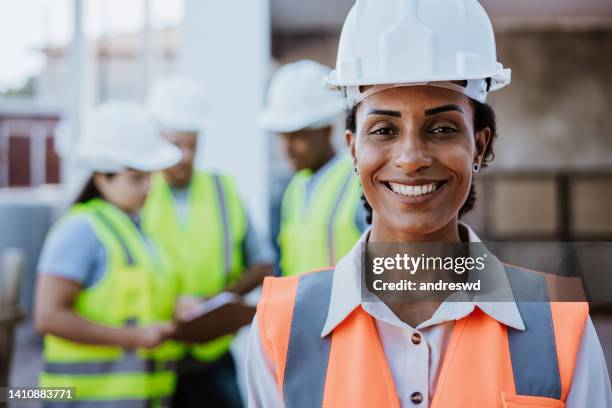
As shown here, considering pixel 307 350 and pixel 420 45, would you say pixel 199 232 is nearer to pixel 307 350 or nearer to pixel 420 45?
pixel 307 350

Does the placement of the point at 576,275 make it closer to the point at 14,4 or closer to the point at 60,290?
the point at 60,290

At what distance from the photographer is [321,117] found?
2.29 metres

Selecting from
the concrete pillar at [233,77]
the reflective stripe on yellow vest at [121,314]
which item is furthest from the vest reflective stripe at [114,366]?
the concrete pillar at [233,77]

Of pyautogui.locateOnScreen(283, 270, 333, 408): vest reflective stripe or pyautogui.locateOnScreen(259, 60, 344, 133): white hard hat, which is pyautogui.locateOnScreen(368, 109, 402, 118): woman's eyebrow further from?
pyautogui.locateOnScreen(259, 60, 344, 133): white hard hat

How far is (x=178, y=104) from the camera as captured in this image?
253cm

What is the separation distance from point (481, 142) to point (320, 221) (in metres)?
1.26

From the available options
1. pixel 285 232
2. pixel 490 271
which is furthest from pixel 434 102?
pixel 285 232

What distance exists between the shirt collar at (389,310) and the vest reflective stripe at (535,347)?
0.04ft

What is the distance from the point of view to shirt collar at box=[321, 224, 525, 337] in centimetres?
97

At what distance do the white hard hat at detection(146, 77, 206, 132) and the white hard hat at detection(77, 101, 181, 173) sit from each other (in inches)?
6.7

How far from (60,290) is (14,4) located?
2.47 ft

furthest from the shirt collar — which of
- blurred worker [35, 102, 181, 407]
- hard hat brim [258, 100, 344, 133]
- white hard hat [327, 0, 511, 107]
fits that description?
hard hat brim [258, 100, 344, 133]

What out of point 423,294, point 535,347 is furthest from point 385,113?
point 535,347

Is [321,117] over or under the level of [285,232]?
over
